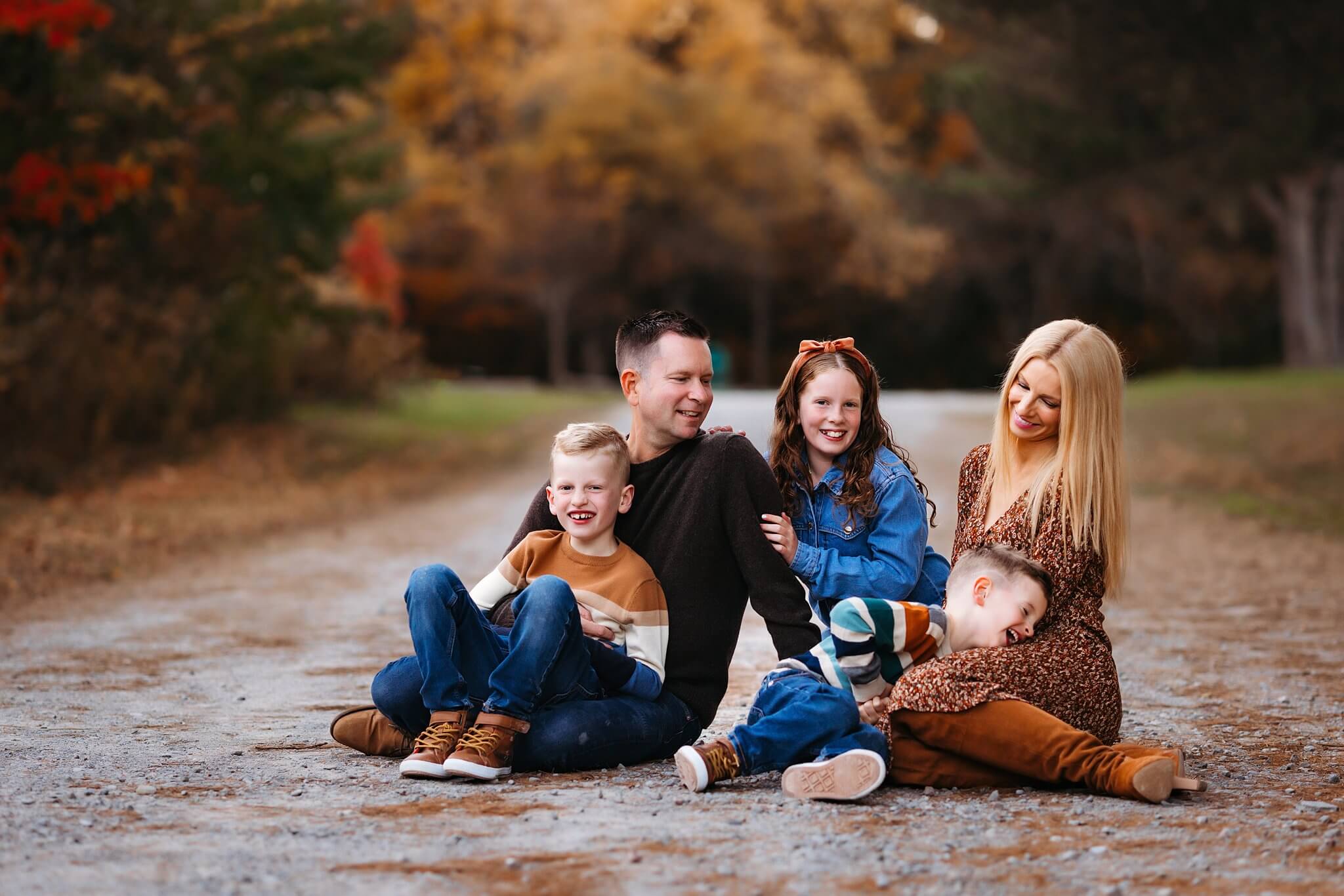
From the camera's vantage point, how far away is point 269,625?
26.1 feet

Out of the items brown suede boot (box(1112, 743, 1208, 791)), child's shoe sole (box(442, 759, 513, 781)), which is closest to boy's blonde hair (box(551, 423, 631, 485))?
child's shoe sole (box(442, 759, 513, 781))

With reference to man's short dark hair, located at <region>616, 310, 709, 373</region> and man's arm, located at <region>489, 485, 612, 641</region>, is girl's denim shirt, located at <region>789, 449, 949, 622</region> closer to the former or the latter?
man's short dark hair, located at <region>616, 310, 709, 373</region>

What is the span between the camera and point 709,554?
4.70 metres

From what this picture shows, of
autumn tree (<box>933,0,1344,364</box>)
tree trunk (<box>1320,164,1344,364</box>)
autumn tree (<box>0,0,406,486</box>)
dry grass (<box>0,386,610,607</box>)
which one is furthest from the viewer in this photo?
tree trunk (<box>1320,164,1344,364</box>)

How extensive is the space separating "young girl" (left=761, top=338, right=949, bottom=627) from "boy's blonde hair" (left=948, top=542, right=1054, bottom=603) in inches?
6.1

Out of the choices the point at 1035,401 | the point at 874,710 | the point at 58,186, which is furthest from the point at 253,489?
the point at 1035,401

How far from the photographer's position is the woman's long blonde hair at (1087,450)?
4594mm

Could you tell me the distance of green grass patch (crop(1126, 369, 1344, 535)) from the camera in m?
14.5

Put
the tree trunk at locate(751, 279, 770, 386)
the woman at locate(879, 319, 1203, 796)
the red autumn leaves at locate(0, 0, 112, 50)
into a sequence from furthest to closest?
the tree trunk at locate(751, 279, 770, 386)
the red autumn leaves at locate(0, 0, 112, 50)
the woman at locate(879, 319, 1203, 796)

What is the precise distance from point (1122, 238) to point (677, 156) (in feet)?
34.8

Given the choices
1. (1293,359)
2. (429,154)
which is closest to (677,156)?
(429,154)

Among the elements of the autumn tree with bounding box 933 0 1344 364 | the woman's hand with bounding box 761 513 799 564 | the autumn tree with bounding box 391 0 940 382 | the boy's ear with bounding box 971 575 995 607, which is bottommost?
the boy's ear with bounding box 971 575 995 607

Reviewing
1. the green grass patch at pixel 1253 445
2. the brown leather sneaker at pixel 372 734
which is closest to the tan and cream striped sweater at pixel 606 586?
the brown leather sneaker at pixel 372 734

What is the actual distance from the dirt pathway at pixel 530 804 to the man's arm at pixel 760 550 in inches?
17.2
